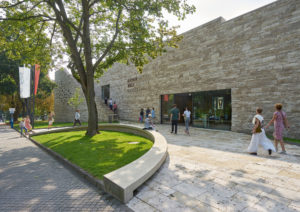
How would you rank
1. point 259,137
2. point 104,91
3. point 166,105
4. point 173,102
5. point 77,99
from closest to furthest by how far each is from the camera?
point 259,137 → point 173,102 → point 166,105 → point 77,99 → point 104,91

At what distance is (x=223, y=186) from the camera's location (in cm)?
346

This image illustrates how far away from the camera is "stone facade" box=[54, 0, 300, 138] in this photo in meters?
9.54

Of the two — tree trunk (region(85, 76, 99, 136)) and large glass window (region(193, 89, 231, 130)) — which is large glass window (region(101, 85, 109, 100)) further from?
tree trunk (region(85, 76, 99, 136))

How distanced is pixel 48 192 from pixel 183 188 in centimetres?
287

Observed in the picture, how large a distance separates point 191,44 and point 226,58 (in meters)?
3.54

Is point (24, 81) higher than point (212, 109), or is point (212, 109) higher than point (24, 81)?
point (24, 81)

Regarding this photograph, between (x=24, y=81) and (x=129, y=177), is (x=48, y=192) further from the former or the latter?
(x=24, y=81)

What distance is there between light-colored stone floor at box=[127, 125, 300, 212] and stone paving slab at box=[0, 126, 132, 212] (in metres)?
0.76

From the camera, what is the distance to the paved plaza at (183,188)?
2871mm

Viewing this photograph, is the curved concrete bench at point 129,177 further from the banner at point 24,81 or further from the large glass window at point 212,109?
the banner at point 24,81

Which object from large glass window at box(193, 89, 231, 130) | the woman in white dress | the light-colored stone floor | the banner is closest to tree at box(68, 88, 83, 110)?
the banner

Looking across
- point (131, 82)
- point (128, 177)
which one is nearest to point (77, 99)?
point (131, 82)

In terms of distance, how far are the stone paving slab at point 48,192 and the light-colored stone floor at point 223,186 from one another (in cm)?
76

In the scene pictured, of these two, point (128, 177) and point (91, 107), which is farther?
point (91, 107)
